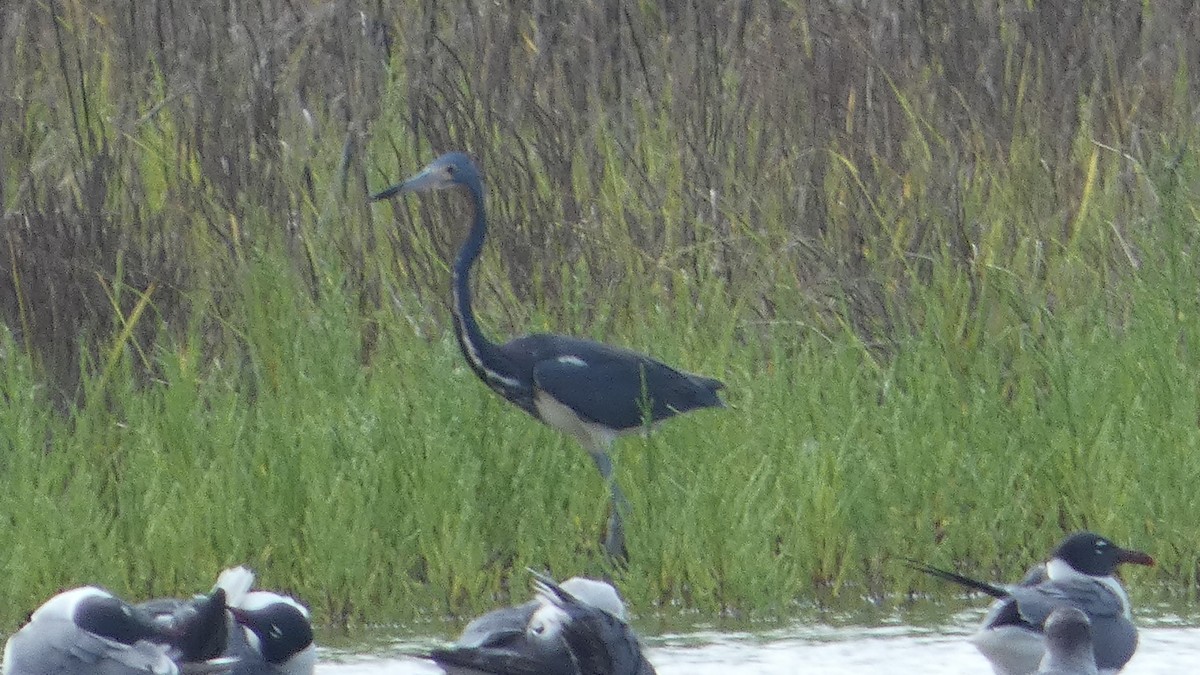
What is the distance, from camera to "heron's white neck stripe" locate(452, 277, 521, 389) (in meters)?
6.67

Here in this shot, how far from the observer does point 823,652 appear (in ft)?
17.5

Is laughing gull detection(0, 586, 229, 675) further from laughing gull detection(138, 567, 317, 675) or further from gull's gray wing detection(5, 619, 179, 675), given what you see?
laughing gull detection(138, 567, 317, 675)

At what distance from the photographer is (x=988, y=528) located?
6.12 m

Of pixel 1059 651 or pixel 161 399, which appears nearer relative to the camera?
pixel 1059 651

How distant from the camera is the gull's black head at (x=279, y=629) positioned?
15.5ft

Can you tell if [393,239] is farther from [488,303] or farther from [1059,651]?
[1059,651]

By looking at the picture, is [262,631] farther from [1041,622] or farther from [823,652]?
[1041,622]

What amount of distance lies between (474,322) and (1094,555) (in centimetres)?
228

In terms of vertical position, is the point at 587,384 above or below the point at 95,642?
below

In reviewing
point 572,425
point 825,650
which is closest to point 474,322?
point 572,425

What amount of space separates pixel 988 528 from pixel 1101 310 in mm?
1180

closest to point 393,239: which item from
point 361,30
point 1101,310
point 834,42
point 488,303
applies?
point 488,303

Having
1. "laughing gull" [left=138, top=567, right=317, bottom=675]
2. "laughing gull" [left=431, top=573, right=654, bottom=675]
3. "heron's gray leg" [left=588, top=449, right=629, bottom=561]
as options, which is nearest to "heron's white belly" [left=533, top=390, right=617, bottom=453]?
"heron's gray leg" [left=588, top=449, right=629, bottom=561]

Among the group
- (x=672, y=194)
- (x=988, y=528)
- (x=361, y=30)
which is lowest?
(x=988, y=528)
